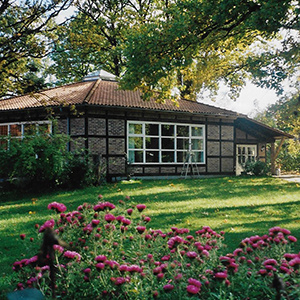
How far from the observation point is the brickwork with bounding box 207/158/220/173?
1908 centimetres

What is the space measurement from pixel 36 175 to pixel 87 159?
2137mm

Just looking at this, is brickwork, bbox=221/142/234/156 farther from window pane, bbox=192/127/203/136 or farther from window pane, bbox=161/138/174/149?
window pane, bbox=161/138/174/149

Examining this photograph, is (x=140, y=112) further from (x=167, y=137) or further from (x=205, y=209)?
(x=205, y=209)

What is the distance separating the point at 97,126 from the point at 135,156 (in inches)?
97.3

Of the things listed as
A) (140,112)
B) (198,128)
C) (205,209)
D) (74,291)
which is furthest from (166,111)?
(74,291)

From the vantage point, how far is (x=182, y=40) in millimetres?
11148

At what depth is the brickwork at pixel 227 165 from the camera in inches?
771

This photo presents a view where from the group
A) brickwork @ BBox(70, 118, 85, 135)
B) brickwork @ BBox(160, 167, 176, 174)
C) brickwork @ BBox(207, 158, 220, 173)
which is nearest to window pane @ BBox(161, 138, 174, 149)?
brickwork @ BBox(160, 167, 176, 174)

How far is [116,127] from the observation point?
16.3 m

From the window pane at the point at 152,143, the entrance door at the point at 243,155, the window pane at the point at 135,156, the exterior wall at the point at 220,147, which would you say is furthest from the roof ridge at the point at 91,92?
the entrance door at the point at 243,155

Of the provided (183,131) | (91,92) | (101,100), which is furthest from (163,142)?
(91,92)

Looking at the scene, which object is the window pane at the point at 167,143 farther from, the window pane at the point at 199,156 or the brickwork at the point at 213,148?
the brickwork at the point at 213,148

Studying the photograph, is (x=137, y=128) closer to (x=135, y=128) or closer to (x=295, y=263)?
(x=135, y=128)

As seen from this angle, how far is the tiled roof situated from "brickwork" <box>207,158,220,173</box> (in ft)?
8.30
